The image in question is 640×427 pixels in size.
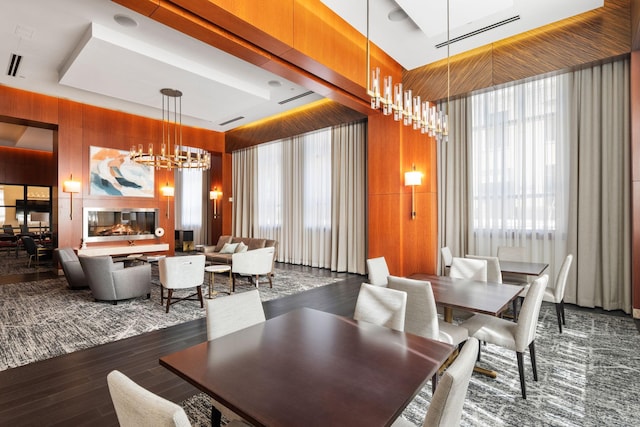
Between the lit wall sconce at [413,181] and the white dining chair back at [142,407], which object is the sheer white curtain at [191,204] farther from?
the white dining chair back at [142,407]

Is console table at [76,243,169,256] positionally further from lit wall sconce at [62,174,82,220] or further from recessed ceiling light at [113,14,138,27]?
recessed ceiling light at [113,14,138,27]

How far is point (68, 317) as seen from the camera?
415 centimetres

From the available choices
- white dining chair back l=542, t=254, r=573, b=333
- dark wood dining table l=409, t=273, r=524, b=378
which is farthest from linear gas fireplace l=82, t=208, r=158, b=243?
white dining chair back l=542, t=254, r=573, b=333

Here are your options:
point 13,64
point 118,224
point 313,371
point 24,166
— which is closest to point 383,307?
point 313,371

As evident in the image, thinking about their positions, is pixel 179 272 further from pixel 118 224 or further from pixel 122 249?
pixel 118 224

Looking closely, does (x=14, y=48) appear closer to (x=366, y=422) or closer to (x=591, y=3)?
(x=366, y=422)

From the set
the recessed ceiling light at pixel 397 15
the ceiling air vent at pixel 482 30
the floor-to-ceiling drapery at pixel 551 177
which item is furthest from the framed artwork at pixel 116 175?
the floor-to-ceiling drapery at pixel 551 177

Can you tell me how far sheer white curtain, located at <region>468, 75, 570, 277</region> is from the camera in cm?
477

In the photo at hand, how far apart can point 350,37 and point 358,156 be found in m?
2.96

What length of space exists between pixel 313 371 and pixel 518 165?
16.9 ft

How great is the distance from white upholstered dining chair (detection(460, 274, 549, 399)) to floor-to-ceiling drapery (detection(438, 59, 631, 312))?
2.84m

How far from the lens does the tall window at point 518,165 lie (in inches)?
188

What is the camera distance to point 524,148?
16.5 ft

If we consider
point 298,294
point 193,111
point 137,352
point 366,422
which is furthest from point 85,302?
point 366,422
